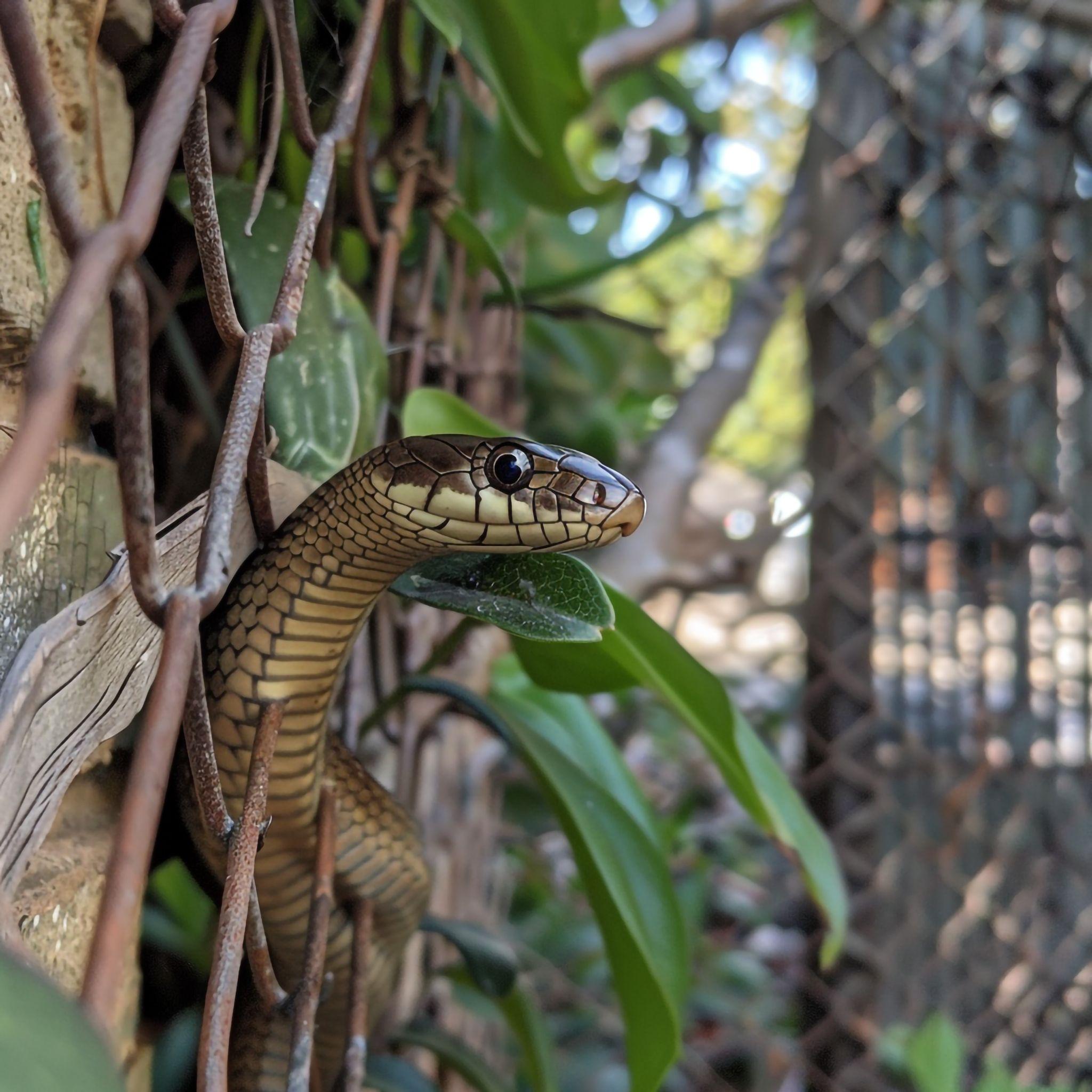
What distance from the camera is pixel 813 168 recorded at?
5.33ft

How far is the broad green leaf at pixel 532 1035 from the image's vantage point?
82cm

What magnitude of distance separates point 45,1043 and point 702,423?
1704 mm

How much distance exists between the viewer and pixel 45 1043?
0.17m

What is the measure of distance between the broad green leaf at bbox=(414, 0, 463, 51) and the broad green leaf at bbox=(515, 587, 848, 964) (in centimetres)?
32

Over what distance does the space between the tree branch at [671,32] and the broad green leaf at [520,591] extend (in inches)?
41.5

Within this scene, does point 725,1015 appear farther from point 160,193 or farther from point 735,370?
point 160,193

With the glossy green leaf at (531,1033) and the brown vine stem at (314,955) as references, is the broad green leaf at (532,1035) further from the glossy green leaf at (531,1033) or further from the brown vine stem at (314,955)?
the brown vine stem at (314,955)

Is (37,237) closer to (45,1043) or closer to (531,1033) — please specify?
(45,1043)

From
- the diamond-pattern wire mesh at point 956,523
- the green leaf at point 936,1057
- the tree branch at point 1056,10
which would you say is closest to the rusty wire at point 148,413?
the green leaf at point 936,1057

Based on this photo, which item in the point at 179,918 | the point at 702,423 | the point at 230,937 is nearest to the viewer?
the point at 230,937

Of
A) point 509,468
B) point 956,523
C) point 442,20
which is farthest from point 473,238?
point 956,523

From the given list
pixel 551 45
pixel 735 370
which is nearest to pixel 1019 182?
pixel 735 370

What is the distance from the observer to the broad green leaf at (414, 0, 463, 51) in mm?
537

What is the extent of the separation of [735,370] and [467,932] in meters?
1.27
